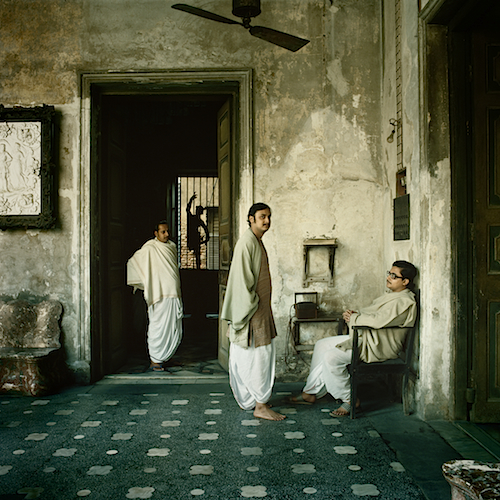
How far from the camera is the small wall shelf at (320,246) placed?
463 cm

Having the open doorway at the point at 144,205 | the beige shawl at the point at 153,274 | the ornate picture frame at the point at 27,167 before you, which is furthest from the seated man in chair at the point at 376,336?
the ornate picture frame at the point at 27,167

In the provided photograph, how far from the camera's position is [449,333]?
3639mm

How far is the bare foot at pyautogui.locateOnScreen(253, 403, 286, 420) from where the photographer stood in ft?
11.9

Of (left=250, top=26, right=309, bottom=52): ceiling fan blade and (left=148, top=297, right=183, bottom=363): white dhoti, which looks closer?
(left=250, top=26, right=309, bottom=52): ceiling fan blade

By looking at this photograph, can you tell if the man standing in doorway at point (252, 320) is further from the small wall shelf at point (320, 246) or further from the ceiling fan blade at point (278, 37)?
the ceiling fan blade at point (278, 37)

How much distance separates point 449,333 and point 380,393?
3.31ft

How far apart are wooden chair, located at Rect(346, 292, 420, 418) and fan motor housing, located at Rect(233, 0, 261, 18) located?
2.34m

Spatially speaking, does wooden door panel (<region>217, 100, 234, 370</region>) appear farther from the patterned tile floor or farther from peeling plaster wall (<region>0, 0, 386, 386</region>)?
the patterned tile floor

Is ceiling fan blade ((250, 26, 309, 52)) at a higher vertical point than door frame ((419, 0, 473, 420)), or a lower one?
higher

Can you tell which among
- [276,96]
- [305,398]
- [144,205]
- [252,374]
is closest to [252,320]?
[252,374]

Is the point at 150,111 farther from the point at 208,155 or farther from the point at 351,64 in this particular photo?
the point at 351,64

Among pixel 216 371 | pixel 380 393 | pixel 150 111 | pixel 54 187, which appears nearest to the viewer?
pixel 380 393

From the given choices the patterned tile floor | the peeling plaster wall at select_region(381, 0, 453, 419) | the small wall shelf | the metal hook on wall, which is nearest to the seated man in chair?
the peeling plaster wall at select_region(381, 0, 453, 419)

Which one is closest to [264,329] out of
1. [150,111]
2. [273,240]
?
[273,240]
